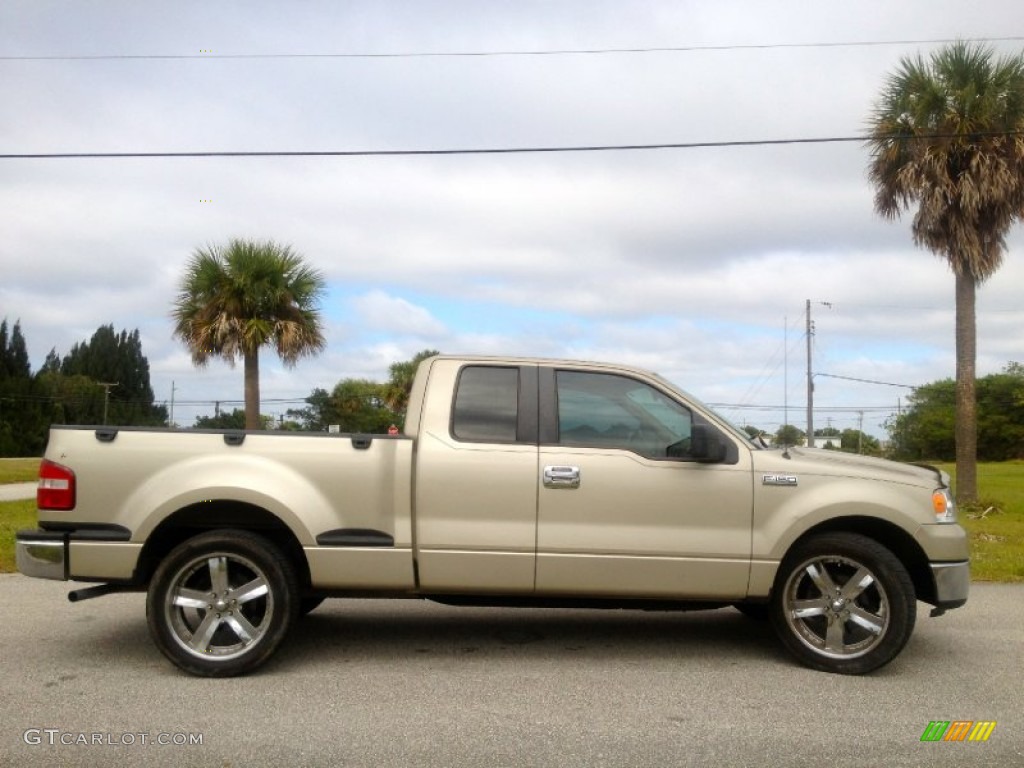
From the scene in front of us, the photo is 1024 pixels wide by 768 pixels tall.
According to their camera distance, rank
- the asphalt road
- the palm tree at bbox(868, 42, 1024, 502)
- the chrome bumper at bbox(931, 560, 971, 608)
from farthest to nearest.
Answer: the palm tree at bbox(868, 42, 1024, 502) < the chrome bumper at bbox(931, 560, 971, 608) < the asphalt road

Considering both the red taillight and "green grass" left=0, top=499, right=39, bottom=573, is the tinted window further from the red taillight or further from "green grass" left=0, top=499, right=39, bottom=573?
"green grass" left=0, top=499, right=39, bottom=573

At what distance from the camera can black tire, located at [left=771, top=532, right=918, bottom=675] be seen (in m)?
5.66

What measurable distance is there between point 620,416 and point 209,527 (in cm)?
260

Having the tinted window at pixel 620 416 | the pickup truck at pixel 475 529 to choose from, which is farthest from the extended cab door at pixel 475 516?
the tinted window at pixel 620 416

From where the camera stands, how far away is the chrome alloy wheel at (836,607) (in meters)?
5.71

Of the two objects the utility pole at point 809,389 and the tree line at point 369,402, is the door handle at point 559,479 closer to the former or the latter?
the tree line at point 369,402

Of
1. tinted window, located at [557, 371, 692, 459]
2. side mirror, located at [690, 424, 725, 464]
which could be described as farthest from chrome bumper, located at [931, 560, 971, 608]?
tinted window, located at [557, 371, 692, 459]

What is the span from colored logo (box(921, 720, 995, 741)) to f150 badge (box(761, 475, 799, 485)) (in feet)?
4.96

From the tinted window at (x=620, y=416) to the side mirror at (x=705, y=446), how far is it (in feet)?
0.34

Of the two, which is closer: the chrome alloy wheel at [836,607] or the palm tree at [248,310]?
the chrome alloy wheel at [836,607]

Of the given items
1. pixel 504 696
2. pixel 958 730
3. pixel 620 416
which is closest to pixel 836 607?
pixel 958 730

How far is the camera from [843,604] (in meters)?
5.75

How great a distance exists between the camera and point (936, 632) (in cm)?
688

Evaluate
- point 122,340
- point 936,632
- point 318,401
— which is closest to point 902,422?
point 122,340
